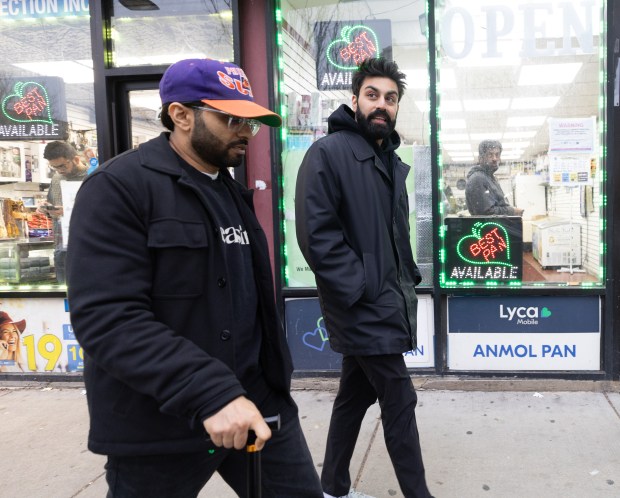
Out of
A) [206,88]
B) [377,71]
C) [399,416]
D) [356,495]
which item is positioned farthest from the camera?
[356,495]

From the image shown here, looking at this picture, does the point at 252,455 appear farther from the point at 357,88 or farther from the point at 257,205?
the point at 257,205

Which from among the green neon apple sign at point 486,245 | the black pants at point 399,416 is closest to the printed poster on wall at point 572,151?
the green neon apple sign at point 486,245

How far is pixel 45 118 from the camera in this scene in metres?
4.86

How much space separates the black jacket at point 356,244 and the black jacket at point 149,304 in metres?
0.91

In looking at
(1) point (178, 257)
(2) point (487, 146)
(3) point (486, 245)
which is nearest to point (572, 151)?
(2) point (487, 146)

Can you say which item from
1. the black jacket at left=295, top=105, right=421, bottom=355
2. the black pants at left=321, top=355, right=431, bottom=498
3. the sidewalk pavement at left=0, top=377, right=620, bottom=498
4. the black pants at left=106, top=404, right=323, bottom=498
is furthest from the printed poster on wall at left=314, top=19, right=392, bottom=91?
the black pants at left=106, top=404, right=323, bottom=498

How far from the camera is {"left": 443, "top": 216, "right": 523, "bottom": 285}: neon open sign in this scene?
449 cm

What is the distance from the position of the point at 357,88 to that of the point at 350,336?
1.21 meters

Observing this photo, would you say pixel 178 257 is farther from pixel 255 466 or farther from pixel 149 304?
pixel 255 466

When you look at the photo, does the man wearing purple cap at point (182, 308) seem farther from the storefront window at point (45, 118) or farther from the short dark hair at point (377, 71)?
the storefront window at point (45, 118)

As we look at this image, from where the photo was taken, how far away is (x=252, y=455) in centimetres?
149

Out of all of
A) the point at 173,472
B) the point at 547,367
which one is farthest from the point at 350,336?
the point at 547,367

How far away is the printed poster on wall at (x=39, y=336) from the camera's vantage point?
4.90m

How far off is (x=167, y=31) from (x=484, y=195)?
9.59ft
